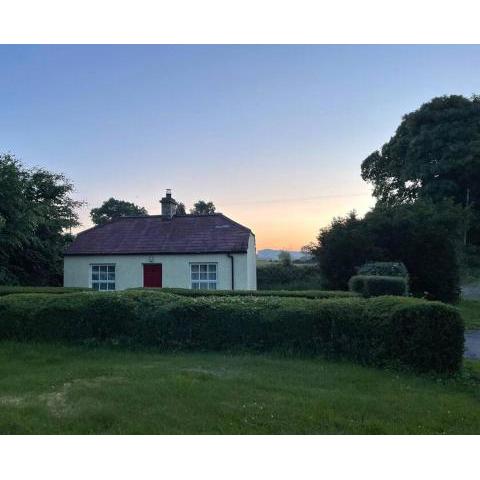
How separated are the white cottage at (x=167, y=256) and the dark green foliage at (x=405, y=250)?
437 centimetres

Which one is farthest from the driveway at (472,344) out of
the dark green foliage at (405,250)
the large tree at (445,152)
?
the large tree at (445,152)

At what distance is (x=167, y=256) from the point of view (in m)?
22.6

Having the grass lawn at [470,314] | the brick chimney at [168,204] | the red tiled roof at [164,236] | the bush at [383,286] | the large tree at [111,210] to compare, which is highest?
the large tree at [111,210]

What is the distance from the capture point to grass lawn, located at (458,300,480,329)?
14822 mm

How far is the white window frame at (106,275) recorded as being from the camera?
23.1 meters

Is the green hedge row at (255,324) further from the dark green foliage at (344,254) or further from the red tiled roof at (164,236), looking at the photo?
the dark green foliage at (344,254)

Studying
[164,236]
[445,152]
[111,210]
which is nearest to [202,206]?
[111,210]

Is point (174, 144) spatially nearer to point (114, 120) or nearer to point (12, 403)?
point (114, 120)

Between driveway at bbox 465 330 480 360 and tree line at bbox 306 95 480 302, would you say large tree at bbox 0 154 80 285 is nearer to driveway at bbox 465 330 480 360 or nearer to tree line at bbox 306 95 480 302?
tree line at bbox 306 95 480 302

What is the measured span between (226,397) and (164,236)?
1837 centimetres

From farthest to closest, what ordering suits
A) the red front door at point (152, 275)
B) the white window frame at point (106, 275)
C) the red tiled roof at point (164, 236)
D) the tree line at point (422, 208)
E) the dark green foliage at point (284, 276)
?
the dark green foliage at point (284, 276) → the white window frame at point (106, 275) → the red front door at point (152, 275) → the red tiled roof at point (164, 236) → the tree line at point (422, 208)

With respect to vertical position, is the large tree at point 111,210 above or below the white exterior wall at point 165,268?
above

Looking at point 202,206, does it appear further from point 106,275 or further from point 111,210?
point 106,275

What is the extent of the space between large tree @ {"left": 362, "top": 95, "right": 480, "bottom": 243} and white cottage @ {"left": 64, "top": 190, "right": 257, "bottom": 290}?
18917 millimetres
